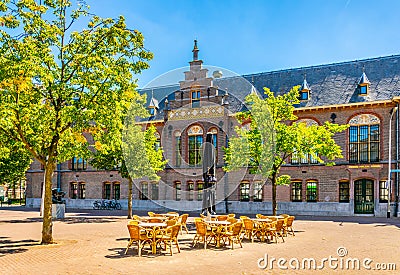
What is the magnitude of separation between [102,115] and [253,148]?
30.0ft

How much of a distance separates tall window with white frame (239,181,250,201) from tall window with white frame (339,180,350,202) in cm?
722

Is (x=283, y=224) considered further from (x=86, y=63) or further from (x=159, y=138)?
(x=159, y=138)

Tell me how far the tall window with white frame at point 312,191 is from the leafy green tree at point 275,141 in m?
10.8

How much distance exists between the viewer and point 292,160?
3117 cm

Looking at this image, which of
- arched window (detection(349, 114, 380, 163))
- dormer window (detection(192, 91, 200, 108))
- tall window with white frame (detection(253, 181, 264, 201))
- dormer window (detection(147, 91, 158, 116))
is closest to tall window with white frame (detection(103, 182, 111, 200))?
dormer window (detection(147, 91, 158, 116))

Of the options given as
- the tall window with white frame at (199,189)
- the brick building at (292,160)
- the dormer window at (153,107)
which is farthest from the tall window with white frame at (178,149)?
the dormer window at (153,107)

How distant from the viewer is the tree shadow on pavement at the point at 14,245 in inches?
502

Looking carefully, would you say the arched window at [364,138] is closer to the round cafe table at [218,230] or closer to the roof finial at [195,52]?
the roof finial at [195,52]

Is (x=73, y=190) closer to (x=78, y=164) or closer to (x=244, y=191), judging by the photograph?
(x=78, y=164)

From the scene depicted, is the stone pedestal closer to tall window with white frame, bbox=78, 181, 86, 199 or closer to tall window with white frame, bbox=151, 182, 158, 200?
tall window with white frame, bbox=151, 182, 158, 200

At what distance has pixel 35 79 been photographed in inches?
538

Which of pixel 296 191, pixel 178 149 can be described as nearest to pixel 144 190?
pixel 178 149

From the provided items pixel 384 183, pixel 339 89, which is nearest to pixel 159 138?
pixel 339 89

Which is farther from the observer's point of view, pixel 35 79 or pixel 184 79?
pixel 184 79
